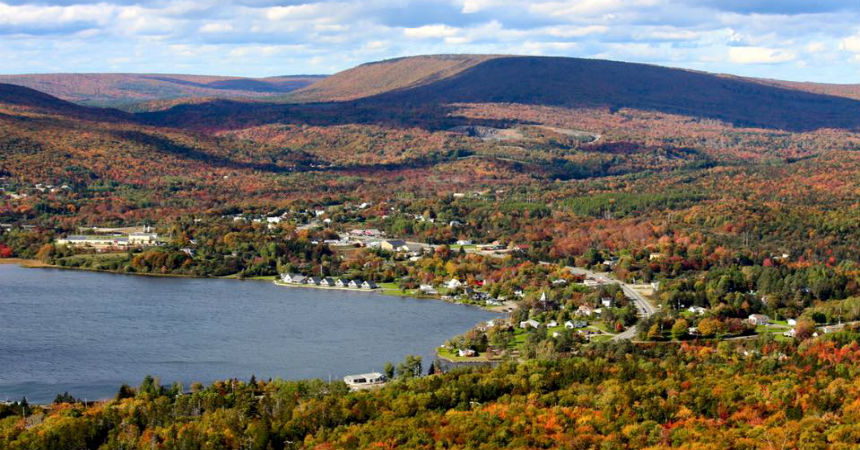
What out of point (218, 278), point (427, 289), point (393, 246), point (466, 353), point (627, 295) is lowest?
point (218, 278)

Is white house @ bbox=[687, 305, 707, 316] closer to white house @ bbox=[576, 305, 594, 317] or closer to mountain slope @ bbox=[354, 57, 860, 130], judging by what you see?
white house @ bbox=[576, 305, 594, 317]

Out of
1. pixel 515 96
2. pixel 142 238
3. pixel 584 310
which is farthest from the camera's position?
pixel 515 96

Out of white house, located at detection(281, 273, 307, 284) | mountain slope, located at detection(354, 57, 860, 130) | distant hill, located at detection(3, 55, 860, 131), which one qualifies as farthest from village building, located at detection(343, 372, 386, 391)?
mountain slope, located at detection(354, 57, 860, 130)

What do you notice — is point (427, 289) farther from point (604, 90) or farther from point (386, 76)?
point (386, 76)

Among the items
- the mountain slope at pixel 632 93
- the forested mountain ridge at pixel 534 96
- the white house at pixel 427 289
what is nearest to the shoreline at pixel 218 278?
the white house at pixel 427 289

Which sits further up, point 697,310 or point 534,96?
point 534,96

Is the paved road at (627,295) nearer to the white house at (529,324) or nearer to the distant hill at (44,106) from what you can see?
the white house at (529,324)

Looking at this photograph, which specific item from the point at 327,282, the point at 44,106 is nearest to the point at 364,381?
the point at 327,282
